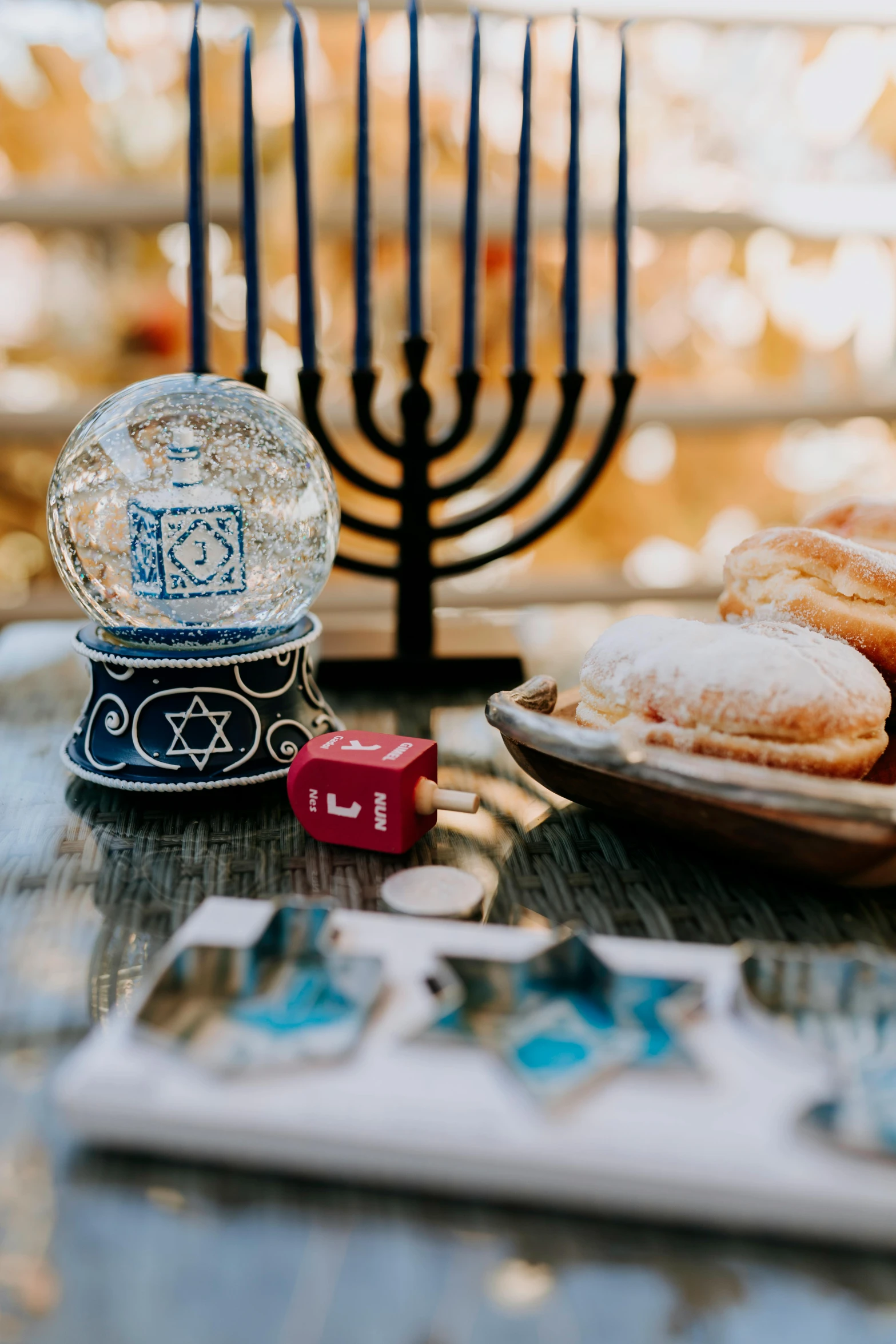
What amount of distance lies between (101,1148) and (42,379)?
1.88 m

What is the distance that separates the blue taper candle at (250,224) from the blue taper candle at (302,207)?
0.04 m

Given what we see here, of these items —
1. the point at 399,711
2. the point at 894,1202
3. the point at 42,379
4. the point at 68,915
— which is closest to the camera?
the point at 894,1202

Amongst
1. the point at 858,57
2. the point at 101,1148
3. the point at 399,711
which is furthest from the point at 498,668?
the point at 858,57

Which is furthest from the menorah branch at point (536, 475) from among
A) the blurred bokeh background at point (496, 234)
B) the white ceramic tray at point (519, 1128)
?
the blurred bokeh background at point (496, 234)

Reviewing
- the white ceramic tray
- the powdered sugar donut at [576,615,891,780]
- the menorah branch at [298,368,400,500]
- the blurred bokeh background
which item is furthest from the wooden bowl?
the blurred bokeh background

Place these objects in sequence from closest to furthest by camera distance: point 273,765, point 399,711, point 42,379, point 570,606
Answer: point 273,765 < point 399,711 < point 42,379 < point 570,606

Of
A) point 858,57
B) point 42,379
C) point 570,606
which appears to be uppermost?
point 858,57

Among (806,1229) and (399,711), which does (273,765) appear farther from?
(806,1229)

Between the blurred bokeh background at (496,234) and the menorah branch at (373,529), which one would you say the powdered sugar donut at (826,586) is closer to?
the menorah branch at (373,529)

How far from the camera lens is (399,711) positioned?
82cm

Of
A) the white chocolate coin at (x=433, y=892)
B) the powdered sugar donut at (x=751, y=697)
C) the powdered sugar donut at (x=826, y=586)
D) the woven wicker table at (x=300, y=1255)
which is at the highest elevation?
the powdered sugar donut at (x=826, y=586)

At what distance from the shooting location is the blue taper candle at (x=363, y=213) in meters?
0.85

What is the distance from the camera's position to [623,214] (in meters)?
0.89

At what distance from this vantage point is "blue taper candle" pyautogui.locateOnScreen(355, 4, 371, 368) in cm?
85
